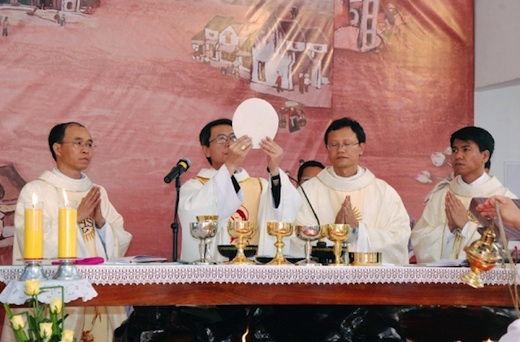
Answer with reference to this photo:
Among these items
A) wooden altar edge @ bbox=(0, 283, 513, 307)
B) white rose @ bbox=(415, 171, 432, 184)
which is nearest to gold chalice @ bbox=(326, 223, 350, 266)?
wooden altar edge @ bbox=(0, 283, 513, 307)

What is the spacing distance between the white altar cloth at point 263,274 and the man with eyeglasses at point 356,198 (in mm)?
1766

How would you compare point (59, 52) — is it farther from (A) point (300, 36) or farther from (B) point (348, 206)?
(B) point (348, 206)

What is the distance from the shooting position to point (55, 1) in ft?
Result: 28.7

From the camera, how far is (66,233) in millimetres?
3955

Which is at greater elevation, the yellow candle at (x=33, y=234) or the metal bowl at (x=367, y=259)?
the yellow candle at (x=33, y=234)

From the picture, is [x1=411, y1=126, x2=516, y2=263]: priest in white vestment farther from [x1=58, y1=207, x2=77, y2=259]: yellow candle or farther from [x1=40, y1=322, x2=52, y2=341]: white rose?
[x1=40, y1=322, x2=52, y2=341]: white rose

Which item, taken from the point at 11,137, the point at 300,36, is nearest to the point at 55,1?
the point at 11,137

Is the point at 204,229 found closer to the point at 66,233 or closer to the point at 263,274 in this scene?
the point at 263,274

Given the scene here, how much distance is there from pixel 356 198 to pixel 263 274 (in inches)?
107

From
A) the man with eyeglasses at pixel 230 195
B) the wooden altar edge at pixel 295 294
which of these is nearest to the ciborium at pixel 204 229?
the wooden altar edge at pixel 295 294

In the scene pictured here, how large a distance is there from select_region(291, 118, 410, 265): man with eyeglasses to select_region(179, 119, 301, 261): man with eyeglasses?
30 cm

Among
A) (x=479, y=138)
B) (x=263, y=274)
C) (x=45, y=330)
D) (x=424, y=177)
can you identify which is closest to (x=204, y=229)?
(x=263, y=274)

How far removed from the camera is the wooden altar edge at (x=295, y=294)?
14.5ft

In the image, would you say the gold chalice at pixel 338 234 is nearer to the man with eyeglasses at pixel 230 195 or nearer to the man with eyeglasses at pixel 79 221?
the man with eyeglasses at pixel 230 195
